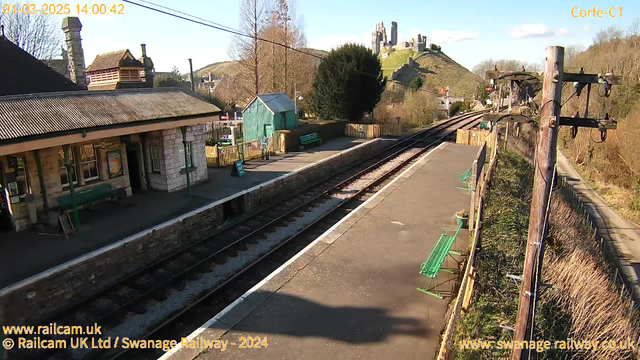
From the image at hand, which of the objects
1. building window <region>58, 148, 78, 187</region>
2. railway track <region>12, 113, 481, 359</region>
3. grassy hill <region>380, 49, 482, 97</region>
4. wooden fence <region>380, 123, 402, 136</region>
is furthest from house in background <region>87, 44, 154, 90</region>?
grassy hill <region>380, 49, 482, 97</region>

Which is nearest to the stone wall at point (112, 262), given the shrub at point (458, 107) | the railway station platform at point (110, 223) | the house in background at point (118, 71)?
the railway station platform at point (110, 223)

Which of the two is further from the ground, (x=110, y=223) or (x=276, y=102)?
(x=276, y=102)

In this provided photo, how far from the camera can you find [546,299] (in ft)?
22.9

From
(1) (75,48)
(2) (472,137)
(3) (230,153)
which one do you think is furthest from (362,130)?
(1) (75,48)

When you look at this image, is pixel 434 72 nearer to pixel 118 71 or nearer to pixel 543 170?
pixel 118 71

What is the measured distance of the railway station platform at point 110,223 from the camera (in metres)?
8.95

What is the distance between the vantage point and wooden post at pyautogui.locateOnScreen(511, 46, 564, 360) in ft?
13.3

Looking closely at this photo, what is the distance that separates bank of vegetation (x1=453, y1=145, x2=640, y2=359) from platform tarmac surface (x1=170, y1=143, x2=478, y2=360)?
622 mm

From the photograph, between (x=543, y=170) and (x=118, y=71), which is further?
(x=118, y=71)

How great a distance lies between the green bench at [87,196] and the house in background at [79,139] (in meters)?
0.03

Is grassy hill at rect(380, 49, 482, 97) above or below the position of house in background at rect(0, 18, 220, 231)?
above

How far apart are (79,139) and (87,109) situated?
1.43m

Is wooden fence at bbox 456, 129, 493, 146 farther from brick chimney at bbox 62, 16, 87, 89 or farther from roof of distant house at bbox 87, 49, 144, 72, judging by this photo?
brick chimney at bbox 62, 16, 87, 89

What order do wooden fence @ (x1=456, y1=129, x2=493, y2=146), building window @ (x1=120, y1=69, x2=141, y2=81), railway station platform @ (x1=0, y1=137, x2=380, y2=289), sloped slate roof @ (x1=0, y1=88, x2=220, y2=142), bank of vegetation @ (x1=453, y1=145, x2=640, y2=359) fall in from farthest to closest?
wooden fence @ (x1=456, y1=129, x2=493, y2=146) < building window @ (x1=120, y1=69, x2=141, y2=81) < sloped slate roof @ (x1=0, y1=88, x2=220, y2=142) < railway station platform @ (x1=0, y1=137, x2=380, y2=289) < bank of vegetation @ (x1=453, y1=145, x2=640, y2=359)
